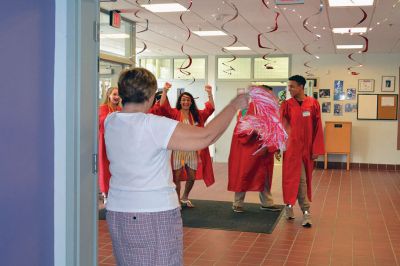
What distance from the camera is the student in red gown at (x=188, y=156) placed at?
6676 mm

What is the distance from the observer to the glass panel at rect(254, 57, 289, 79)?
536 inches

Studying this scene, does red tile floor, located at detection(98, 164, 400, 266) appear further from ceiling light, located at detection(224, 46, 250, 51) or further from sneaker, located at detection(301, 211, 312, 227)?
ceiling light, located at detection(224, 46, 250, 51)

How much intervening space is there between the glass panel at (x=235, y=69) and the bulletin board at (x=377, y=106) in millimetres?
2987

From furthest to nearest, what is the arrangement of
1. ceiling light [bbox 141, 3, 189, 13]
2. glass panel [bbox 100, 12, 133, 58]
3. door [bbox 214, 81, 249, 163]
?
1. door [bbox 214, 81, 249, 163]
2. glass panel [bbox 100, 12, 133, 58]
3. ceiling light [bbox 141, 3, 189, 13]

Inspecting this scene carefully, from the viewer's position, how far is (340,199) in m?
8.13

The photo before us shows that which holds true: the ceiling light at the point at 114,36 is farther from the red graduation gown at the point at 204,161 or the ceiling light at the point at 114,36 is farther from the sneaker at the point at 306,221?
the sneaker at the point at 306,221

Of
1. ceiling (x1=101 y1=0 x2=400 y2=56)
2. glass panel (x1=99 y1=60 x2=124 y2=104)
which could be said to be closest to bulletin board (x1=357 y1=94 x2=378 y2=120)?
ceiling (x1=101 y1=0 x2=400 y2=56)

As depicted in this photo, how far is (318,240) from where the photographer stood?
18.1 feet

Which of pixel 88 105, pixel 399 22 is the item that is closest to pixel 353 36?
pixel 399 22

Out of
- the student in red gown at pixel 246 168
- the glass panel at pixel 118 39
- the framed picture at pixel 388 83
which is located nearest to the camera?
the student in red gown at pixel 246 168

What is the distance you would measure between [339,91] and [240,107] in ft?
37.5

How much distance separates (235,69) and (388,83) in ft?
12.7

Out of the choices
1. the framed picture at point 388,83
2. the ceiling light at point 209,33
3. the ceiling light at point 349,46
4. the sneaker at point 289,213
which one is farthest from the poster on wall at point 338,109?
the sneaker at point 289,213

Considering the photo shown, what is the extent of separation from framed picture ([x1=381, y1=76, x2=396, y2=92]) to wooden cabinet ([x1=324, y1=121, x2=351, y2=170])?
4.15 ft
